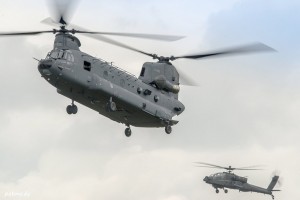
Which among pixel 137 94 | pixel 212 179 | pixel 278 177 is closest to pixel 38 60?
pixel 137 94

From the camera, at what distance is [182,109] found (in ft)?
184

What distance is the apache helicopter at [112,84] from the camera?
45500 mm

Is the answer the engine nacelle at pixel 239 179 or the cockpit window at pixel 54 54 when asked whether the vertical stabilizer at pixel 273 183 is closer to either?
the engine nacelle at pixel 239 179

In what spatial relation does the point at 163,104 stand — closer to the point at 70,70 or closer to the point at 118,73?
the point at 118,73

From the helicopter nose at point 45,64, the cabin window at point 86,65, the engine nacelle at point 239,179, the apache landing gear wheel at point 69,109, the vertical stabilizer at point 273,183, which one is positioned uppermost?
the vertical stabilizer at point 273,183

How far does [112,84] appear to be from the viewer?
4838 cm

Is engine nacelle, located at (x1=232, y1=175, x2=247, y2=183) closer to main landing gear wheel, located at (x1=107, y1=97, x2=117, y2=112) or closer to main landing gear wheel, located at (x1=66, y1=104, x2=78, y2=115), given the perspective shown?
main landing gear wheel, located at (x1=107, y1=97, x2=117, y2=112)

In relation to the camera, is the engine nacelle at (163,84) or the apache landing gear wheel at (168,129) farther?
the apache landing gear wheel at (168,129)

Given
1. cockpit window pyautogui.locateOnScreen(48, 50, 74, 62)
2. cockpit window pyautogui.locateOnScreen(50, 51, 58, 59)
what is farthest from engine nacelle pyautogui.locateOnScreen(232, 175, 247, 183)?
cockpit window pyautogui.locateOnScreen(50, 51, 58, 59)

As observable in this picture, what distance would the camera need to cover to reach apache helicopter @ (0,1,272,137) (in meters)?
45.5

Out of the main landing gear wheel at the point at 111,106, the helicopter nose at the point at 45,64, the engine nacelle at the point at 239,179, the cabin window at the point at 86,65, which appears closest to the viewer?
the helicopter nose at the point at 45,64

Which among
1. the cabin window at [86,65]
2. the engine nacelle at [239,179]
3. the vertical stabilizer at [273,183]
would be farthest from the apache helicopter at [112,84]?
the vertical stabilizer at [273,183]

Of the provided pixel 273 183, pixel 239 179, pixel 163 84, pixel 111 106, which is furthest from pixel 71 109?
pixel 273 183

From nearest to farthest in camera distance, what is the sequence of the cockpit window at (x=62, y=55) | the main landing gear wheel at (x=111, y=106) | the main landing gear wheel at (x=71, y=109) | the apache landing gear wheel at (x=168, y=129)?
the cockpit window at (x=62, y=55), the main landing gear wheel at (x=111, y=106), the main landing gear wheel at (x=71, y=109), the apache landing gear wheel at (x=168, y=129)
